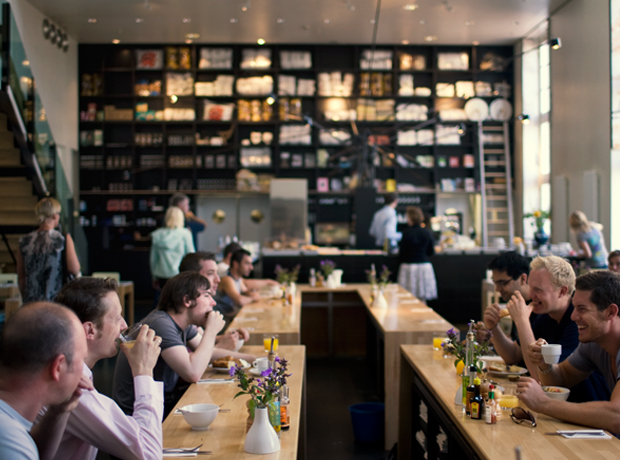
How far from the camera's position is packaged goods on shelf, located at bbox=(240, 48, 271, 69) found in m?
12.2

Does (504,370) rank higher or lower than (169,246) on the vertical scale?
lower

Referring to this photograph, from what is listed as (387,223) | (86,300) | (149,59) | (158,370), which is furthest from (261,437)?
Answer: (149,59)

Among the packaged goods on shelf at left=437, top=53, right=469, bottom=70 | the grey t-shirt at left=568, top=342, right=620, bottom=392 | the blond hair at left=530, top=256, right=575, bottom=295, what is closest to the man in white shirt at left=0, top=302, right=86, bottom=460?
the grey t-shirt at left=568, top=342, right=620, bottom=392

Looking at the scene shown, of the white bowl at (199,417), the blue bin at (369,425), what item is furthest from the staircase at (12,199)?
the white bowl at (199,417)

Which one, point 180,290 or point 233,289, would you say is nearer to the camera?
point 180,290

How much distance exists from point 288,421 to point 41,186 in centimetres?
653

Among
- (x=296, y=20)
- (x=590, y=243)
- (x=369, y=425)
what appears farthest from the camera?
(x=296, y=20)

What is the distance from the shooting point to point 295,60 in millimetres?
12336

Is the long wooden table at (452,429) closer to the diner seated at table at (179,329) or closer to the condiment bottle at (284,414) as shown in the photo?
the condiment bottle at (284,414)

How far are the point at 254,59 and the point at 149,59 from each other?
2.10 m

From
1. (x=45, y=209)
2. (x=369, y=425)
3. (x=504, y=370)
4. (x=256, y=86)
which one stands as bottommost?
(x=369, y=425)

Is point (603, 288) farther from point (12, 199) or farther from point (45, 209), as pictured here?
point (12, 199)

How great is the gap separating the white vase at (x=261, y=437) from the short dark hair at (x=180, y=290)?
1.06 m

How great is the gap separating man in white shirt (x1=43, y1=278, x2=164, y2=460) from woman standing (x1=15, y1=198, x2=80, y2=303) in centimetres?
353
